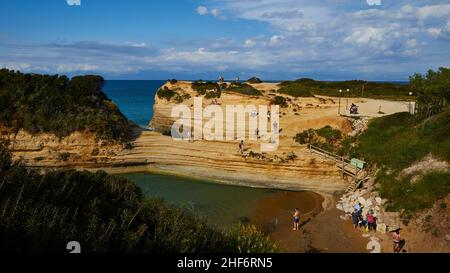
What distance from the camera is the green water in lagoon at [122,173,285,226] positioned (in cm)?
2384

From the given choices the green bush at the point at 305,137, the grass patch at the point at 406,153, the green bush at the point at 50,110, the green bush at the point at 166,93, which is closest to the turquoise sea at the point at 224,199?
the grass patch at the point at 406,153

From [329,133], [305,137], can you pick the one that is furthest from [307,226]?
[329,133]

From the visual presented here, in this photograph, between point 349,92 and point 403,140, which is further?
point 349,92

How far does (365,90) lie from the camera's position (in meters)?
65.2

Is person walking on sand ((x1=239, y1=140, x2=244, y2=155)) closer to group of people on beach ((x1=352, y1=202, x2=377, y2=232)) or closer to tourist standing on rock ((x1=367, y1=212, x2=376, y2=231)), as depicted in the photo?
group of people on beach ((x1=352, y1=202, x2=377, y2=232))

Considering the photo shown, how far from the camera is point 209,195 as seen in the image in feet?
91.1

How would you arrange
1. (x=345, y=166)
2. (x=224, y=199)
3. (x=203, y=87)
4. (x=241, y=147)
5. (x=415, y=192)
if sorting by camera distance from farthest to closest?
(x=203, y=87) < (x=241, y=147) < (x=345, y=166) < (x=224, y=199) < (x=415, y=192)

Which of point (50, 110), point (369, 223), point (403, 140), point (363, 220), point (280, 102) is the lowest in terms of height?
point (363, 220)

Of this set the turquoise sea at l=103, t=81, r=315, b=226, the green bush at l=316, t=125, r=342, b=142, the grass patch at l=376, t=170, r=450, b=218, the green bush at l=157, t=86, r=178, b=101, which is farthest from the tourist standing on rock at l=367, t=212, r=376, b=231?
the green bush at l=157, t=86, r=178, b=101

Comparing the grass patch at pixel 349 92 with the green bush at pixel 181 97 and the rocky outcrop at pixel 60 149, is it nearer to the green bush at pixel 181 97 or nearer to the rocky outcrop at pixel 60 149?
the green bush at pixel 181 97

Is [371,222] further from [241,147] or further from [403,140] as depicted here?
[241,147]

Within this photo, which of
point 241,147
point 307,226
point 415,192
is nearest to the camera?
point 415,192

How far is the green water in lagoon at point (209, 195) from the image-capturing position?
2384 centimetres
